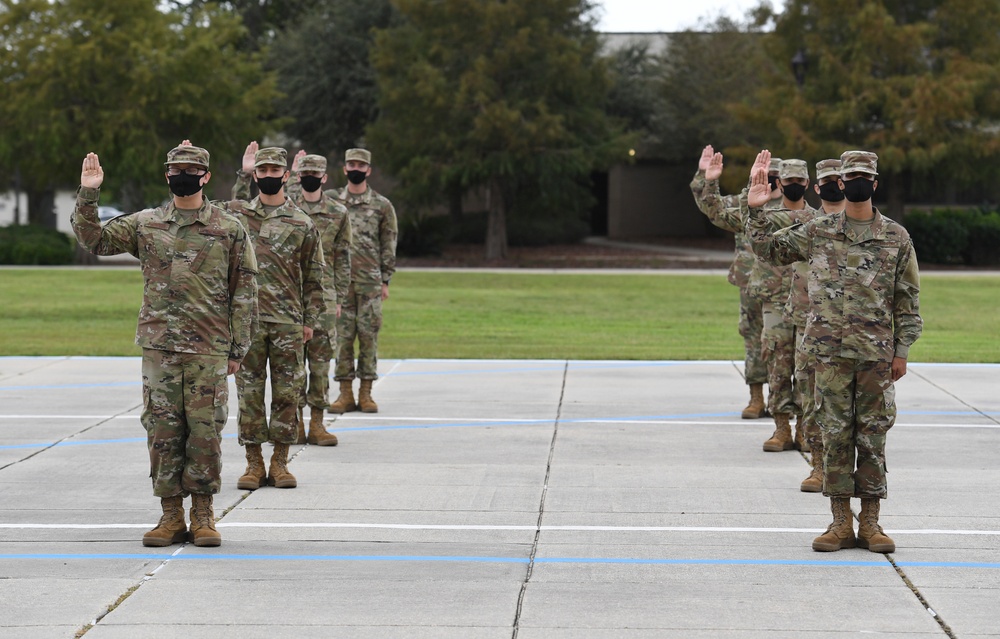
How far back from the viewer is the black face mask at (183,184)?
739cm

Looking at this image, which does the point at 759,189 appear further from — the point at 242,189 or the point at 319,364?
the point at 242,189

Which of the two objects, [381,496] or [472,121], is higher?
[472,121]

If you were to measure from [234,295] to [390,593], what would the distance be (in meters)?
2.01

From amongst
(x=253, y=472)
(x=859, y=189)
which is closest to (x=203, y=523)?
(x=253, y=472)

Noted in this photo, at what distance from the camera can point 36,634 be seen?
5922 mm

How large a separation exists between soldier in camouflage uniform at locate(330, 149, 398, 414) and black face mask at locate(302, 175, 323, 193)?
52.2 inches

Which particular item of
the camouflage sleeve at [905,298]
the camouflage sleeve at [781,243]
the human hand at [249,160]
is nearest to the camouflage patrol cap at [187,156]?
the human hand at [249,160]

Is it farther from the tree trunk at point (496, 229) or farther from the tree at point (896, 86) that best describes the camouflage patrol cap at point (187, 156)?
the tree trunk at point (496, 229)

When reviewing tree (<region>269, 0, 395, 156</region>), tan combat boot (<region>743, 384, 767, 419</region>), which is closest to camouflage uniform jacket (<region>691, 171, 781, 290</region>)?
tan combat boot (<region>743, 384, 767, 419</region>)

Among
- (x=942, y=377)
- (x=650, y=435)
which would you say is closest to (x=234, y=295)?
(x=650, y=435)

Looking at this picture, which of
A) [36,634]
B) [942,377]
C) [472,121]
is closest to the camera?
[36,634]

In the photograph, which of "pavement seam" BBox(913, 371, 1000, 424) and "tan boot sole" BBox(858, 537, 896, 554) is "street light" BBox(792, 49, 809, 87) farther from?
"tan boot sole" BBox(858, 537, 896, 554)

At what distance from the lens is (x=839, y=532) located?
24.5ft

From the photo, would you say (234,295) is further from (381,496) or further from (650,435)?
(650,435)
